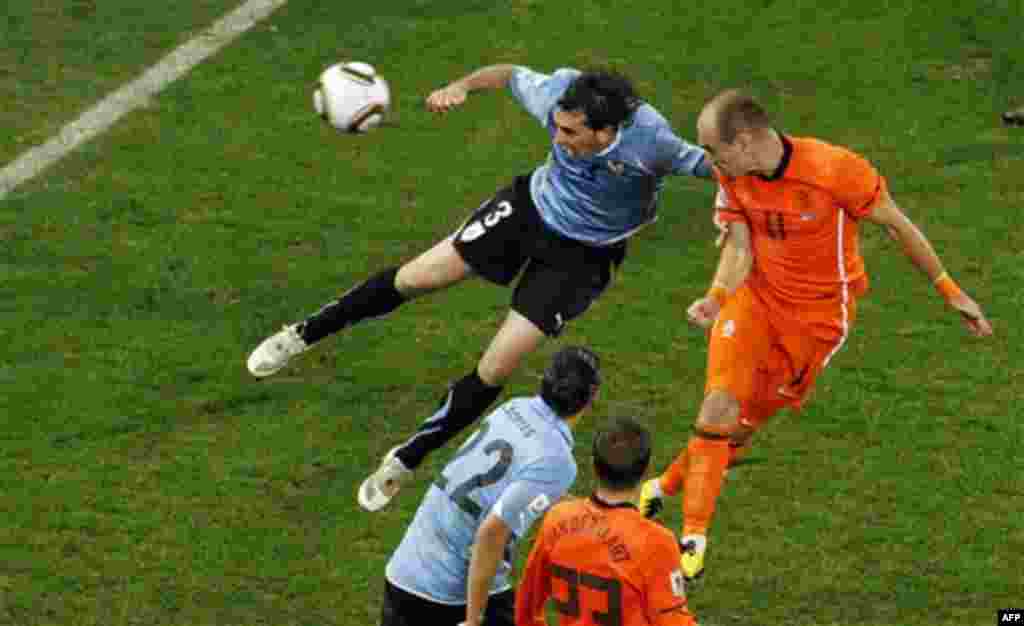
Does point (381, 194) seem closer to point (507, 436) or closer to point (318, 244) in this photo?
point (318, 244)

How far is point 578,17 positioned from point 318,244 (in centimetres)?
483

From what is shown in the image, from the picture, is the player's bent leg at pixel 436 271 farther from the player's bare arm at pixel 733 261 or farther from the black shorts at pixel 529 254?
the player's bare arm at pixel 733 261

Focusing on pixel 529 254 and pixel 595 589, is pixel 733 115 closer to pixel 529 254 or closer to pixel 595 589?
pixel 529 254

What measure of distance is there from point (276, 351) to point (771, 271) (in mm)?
3129

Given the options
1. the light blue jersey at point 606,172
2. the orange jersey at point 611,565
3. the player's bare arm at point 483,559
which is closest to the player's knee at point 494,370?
the light blue jersey at point 606,172

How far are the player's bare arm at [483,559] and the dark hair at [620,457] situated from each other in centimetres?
61

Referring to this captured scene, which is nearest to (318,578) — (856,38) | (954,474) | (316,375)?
(316,375)

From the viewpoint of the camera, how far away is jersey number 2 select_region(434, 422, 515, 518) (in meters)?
9.41

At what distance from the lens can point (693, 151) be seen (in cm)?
1212

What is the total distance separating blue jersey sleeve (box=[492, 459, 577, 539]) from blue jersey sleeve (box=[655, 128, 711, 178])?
3.06 m

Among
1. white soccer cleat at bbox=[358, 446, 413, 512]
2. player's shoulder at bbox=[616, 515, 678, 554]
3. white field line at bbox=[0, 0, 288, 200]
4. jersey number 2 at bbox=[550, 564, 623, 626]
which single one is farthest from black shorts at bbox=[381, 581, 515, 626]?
white field line at bbox=[0, 0, 288, 200]

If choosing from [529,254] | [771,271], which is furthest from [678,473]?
[529,254]

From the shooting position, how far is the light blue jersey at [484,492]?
30.5 feet

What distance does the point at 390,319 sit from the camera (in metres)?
15.0
